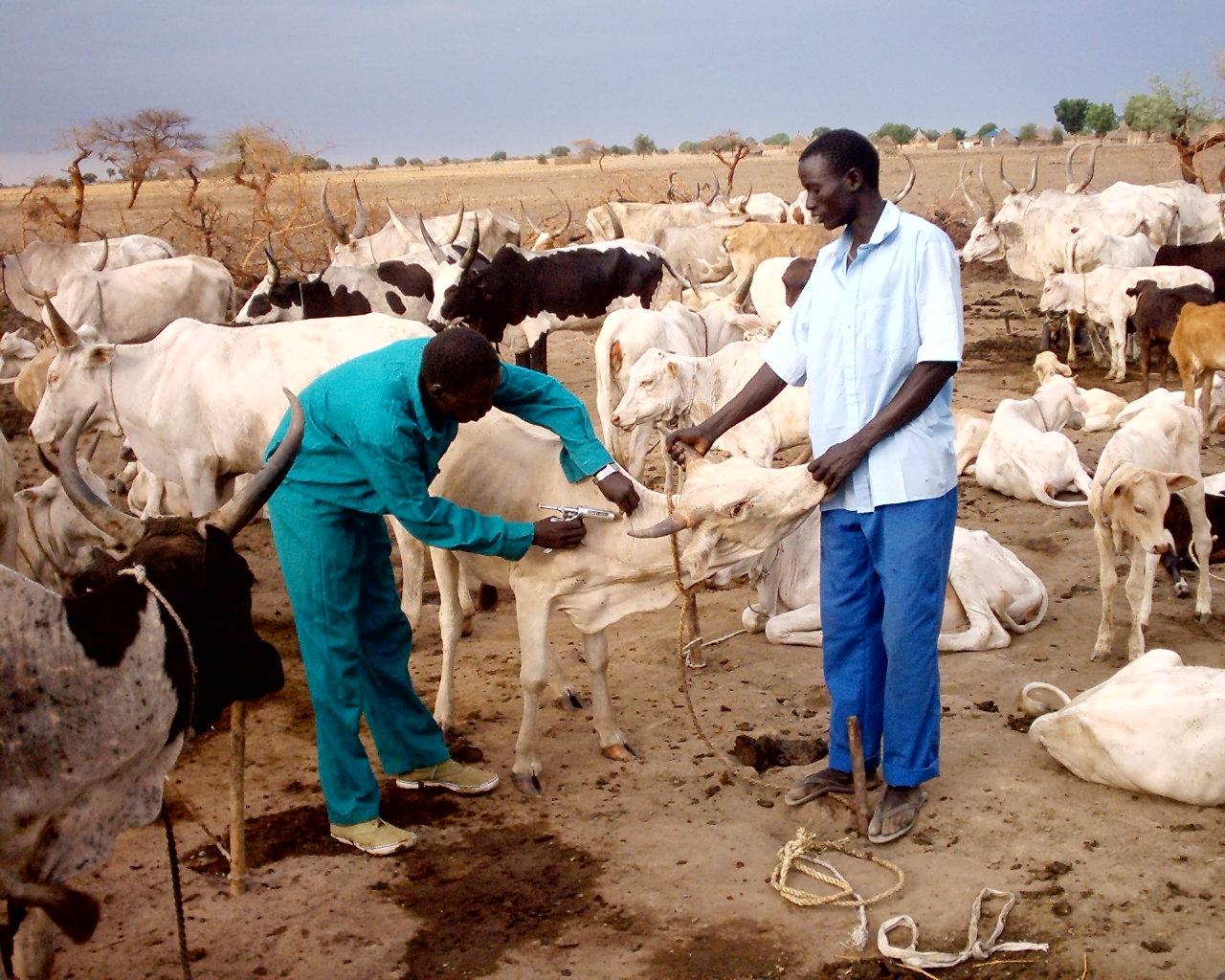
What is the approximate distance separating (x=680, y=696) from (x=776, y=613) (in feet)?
3.23

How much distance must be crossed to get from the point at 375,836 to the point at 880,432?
2.49 meters

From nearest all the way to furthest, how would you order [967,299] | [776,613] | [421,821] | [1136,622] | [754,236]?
[421,821] < [1136,622] < [776,613] < [754,236] < [967,299]

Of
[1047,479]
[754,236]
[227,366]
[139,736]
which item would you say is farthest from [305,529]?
[754,236]

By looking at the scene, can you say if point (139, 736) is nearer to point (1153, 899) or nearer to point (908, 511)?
point (908, 511)

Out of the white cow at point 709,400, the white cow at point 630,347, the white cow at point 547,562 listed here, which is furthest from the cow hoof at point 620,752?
the white cow at point 630,347

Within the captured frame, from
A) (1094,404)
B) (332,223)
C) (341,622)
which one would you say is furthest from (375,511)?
(332,223)

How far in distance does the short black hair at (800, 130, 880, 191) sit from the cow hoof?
2703mm

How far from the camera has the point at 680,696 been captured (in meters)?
6.31

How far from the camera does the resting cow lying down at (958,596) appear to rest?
6.52 m

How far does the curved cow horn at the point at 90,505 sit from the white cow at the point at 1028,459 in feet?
20.6

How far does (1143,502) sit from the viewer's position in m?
5.90

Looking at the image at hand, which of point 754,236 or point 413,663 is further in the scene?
point 754,236

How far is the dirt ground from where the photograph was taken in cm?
411

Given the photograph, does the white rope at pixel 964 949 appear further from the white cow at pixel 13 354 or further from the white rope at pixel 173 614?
the white cow at pixel 13 354
